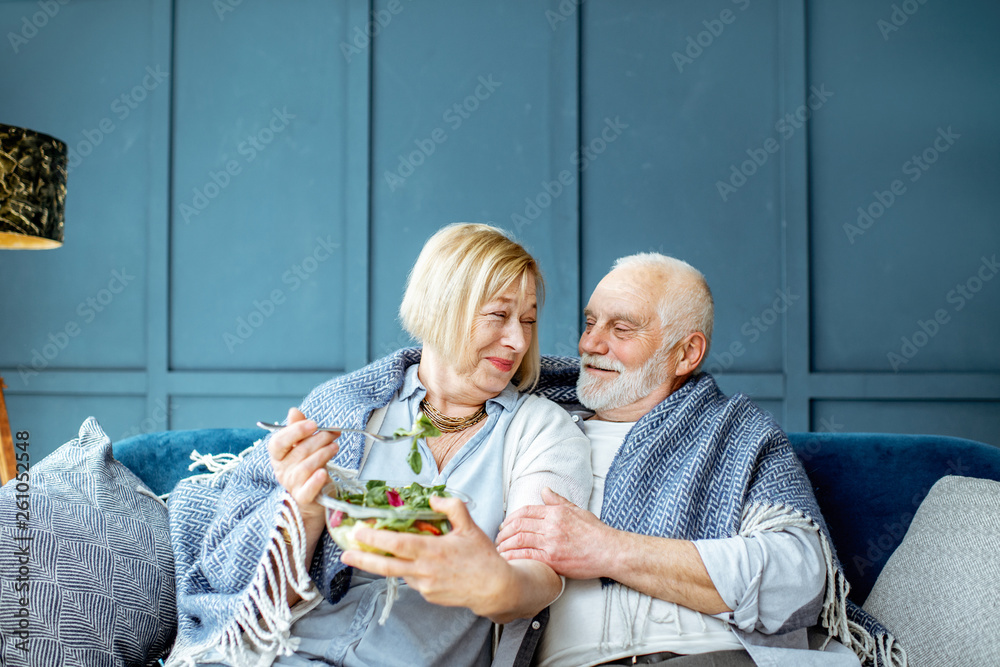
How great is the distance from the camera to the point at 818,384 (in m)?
3.06

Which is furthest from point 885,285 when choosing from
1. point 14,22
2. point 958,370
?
point 14,22

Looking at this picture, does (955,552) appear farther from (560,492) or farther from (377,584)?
(377,584)

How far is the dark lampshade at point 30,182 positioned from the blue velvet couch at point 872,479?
827mm

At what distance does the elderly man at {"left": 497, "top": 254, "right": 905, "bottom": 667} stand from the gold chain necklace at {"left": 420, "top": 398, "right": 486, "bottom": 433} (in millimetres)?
277

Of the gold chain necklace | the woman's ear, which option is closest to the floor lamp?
the gold chain necklace

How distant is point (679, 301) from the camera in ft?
5.78

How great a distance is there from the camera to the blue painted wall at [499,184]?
307cm

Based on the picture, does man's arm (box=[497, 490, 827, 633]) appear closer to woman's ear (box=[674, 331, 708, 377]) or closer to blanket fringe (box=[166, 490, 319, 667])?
blanket fringe (box=[166, 490, 319, 667])

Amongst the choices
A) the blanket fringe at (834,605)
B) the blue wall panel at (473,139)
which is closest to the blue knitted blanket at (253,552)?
the blanket fringe at (834,605)

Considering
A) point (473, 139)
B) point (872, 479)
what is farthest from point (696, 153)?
point (872, 479)

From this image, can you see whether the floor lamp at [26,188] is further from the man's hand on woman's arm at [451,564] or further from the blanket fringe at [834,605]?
the blanket fringe at [834,605]

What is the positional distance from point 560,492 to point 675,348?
1.82 ft

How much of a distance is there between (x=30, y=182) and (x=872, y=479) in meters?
2.32

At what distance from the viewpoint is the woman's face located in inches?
57.6
